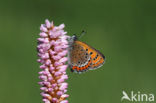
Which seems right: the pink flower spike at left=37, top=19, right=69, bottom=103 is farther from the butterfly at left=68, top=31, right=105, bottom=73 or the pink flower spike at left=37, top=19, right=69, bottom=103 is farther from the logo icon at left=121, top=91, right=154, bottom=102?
the logo icon at left=121, top=91, right=154, bottom=102

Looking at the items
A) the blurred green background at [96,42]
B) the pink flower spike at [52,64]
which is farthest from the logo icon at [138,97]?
the pink flower spike at [52,64]

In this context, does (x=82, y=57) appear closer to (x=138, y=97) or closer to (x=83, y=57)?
(x=83, y=57)

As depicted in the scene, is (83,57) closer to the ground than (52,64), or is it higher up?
higher up

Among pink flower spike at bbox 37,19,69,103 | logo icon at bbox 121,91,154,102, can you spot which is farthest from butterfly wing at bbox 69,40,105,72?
logo icon at bbox 121,91,154,102

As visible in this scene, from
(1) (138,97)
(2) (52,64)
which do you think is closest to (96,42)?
(1) (138,97)

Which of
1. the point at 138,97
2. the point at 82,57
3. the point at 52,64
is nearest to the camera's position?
the point at 52,64

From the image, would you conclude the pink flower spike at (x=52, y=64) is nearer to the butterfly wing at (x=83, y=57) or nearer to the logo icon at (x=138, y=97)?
the butterfly wing at (x=83, y=57)

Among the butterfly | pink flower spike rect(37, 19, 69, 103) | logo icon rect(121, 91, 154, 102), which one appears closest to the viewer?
pink flower spike rect(37, 19, 69, 103)

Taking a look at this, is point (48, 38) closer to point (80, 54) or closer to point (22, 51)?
point (80, 54)
